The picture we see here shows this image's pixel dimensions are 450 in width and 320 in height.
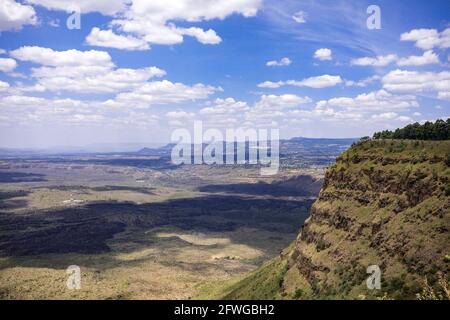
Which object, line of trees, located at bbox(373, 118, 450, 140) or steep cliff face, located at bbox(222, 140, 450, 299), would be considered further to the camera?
line of trees, located at bbox(373, 118, 450, 140)

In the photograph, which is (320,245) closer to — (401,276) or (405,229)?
(405,229)

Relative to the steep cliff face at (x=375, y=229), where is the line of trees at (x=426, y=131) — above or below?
above

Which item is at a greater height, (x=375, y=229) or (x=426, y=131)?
(x=426, y=131)

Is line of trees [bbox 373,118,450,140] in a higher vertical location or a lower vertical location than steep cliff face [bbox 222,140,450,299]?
higher

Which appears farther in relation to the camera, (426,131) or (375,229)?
(426,131)

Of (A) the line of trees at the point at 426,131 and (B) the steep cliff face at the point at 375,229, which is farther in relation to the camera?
(A) the line of trees at the point at 426,131
